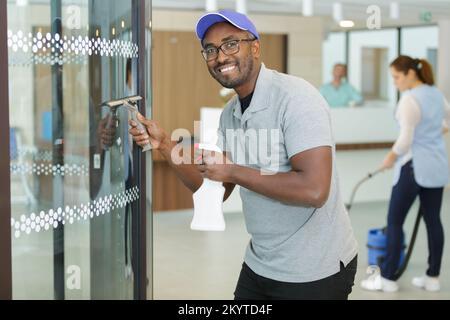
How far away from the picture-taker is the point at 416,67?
15.6 feet

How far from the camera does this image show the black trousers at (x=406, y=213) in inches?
190

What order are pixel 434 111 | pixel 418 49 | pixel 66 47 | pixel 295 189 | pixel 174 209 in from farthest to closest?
pixel 418 49
pixel 174 209
pixel 434 111
pixel 66 47
pixel 295 189

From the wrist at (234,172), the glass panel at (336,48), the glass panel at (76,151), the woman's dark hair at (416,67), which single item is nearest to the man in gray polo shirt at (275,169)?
the wrist at (234,172)

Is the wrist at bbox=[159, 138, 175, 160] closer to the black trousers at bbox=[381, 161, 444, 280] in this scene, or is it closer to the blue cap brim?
the blue cap brim

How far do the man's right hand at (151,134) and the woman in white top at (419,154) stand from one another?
9.40ft

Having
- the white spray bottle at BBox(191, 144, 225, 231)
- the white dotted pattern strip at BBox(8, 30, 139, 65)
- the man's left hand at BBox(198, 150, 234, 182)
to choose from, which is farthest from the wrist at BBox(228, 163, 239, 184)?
the white dotted pattern strip at BBox(8, 30, 139, 65)

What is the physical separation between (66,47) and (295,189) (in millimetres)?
918

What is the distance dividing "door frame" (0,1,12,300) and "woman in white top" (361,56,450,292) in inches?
126

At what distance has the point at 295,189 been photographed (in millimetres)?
1910

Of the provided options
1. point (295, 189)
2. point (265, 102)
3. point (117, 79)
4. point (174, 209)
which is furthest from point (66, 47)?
point (174, 209)

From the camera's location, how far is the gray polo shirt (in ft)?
6.50

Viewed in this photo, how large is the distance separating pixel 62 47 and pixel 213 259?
12.2ft

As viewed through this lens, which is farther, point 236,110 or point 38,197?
point 38,197
